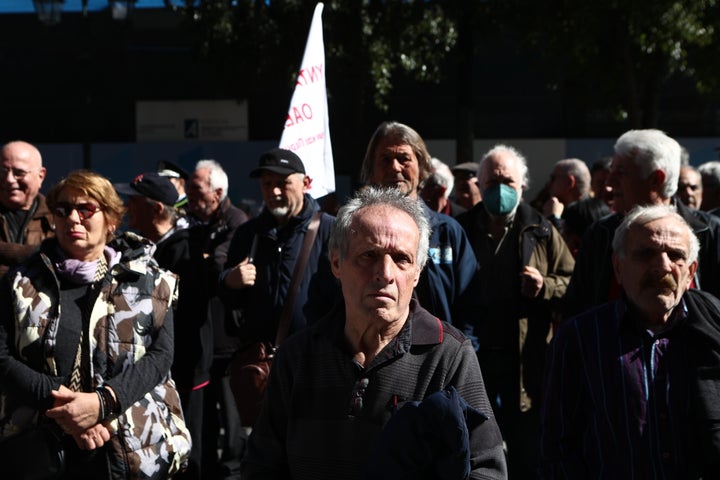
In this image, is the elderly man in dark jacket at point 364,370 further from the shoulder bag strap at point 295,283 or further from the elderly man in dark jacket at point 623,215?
the shoulder bag strap at point 295,283

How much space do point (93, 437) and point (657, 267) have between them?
240 cm

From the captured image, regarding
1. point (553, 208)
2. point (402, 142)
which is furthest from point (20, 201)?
point (553, 208)

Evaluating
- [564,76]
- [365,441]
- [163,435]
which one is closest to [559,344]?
[365,441]

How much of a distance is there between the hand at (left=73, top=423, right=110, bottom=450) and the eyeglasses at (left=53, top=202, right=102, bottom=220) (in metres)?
0.96

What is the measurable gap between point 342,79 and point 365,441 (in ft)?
48.1

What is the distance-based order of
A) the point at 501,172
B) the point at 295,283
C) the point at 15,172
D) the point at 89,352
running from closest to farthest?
the point at 89,352 → the point at 295,283 → the point at 15,172 → the point at 501,172

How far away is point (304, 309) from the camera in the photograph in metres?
4.63

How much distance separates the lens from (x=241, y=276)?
5.15 metres

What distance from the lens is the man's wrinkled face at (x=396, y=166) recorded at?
4.95 m

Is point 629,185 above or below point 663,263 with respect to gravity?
above

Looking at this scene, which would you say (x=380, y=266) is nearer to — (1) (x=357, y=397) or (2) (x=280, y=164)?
(1) (x=357, y=397)

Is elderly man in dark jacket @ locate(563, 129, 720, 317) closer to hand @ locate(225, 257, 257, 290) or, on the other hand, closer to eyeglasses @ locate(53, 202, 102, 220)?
hand @ locate(225, 257, 257, 290)

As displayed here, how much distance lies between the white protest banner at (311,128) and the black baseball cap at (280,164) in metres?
0.35

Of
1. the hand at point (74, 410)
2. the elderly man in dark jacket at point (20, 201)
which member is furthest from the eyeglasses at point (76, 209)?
the elderly man in dark jacket at point (20, 201)
